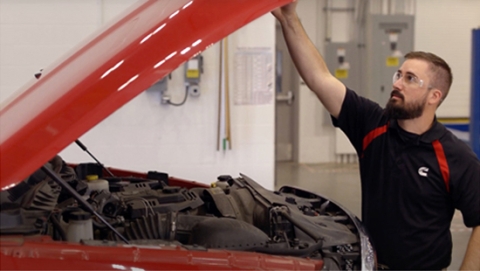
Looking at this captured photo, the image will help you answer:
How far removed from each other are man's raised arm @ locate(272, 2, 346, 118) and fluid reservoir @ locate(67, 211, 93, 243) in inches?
49.7

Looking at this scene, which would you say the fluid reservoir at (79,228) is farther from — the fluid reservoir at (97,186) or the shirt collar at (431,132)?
the shirt collar at (431,132)

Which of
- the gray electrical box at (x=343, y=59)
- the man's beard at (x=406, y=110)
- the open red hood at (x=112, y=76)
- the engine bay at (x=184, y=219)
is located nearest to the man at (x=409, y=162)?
the man's beard at (x=406, y=110)

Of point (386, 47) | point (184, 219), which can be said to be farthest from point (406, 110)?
point (386, 47)

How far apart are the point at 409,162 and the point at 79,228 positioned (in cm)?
144

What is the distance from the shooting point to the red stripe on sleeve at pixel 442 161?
7.45 feet

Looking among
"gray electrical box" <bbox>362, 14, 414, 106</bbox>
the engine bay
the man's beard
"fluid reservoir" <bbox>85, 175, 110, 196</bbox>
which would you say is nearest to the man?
the man's beard

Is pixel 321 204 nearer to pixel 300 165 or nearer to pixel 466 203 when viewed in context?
pixel 466 203

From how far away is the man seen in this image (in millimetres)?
2277

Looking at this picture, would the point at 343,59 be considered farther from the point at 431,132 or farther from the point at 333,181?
the point at 431,132

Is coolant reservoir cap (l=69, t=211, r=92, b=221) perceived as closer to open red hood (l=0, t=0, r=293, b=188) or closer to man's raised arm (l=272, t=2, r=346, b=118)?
open red hood (l=0, t=0, r=293, b=188)

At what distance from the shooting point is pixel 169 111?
557 centimetres

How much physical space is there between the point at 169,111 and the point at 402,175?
358 centimetres

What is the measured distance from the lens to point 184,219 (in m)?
2.02

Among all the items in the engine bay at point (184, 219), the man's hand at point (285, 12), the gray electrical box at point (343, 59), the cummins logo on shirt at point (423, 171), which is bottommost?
the engine bay at point (184, 219)
